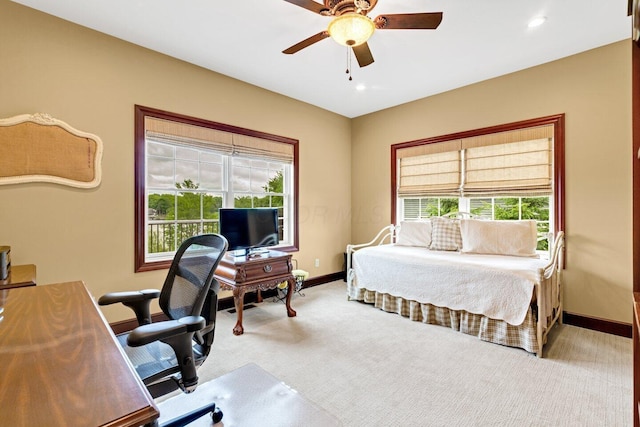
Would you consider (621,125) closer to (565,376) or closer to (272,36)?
(565,376)

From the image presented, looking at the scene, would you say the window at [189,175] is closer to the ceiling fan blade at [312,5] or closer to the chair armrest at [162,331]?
the ceiling fan blade at [312,5]

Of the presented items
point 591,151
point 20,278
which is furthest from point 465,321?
point 20,278

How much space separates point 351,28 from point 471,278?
2.46 meters

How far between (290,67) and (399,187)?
2.44 m

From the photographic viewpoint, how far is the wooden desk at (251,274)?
3.07m

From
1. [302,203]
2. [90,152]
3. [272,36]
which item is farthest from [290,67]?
[90,152]

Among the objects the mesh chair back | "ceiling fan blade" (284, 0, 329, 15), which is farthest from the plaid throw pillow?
the mesh chair back

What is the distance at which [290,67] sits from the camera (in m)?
3.56

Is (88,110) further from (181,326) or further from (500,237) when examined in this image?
(500,237)

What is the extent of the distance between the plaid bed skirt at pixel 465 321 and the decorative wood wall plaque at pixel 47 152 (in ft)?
10.7

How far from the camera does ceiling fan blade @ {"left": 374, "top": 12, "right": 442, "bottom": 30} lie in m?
2.04

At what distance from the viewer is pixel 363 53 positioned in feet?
8.39

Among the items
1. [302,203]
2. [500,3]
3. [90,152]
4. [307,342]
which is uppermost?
[500,3]

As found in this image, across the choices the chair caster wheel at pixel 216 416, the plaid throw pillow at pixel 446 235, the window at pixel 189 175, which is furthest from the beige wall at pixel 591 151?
the chair caster wheel at pixel 216 416
